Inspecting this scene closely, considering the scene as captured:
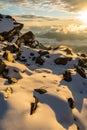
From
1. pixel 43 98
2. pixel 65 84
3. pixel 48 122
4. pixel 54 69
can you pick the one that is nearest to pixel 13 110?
pixel 48 122

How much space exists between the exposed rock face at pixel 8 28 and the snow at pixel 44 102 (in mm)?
16936

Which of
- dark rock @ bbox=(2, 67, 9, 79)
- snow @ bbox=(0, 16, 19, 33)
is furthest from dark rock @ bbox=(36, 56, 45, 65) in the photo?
snow @ bbox=(0, 16, 19, 33)

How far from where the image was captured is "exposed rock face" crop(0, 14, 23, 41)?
58.3 metres

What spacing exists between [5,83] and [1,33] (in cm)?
2672

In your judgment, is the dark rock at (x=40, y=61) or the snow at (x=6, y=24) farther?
the snow at (x=6, y=24)

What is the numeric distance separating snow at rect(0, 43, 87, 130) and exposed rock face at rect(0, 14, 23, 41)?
16.9 meters

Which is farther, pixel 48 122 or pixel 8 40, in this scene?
pixel 8 40

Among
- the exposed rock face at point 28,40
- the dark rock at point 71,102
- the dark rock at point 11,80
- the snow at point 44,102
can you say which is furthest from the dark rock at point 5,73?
the exposed rock face at point 28,40

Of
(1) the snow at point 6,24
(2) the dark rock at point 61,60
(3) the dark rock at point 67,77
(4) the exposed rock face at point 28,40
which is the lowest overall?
(4) the exposed rock face at point 28,40

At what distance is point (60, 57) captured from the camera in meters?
50.8

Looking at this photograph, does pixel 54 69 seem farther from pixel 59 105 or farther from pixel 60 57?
pixel 59 105

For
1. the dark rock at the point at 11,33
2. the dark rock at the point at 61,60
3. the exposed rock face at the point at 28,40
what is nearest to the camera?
the dark rock at the point at 61,60

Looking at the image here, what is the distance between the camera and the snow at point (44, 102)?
1033 inches

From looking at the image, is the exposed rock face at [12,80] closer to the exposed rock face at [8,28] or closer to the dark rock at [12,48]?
the dark rock at [12,48]
